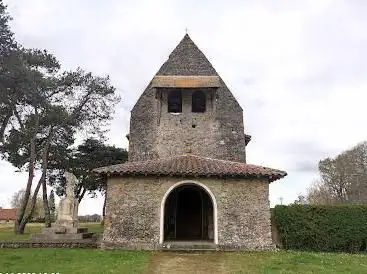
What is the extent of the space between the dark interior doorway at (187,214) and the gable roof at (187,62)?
765 cm

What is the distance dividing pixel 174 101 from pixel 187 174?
7111 mm

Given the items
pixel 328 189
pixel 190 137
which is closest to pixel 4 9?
pixel 190 137

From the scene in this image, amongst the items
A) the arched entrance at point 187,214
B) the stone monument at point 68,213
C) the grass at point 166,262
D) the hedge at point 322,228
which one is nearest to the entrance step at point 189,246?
the grass at point 166,262

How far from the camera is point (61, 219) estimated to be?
68.2 ft

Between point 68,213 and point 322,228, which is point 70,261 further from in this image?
point 322,228

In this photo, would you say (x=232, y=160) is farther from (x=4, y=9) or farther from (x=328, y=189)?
(x=328, y=189)

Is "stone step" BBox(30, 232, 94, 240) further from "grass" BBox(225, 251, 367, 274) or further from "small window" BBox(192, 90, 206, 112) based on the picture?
"small window" BBox(192, 90, 206, 112)

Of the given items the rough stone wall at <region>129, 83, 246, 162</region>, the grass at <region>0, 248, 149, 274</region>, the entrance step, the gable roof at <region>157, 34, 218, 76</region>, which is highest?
the gable roof at <region>157, 34, 218, 76</region>

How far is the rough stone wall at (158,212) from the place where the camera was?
17969 mm

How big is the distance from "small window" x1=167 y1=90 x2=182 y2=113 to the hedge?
8.57 meters

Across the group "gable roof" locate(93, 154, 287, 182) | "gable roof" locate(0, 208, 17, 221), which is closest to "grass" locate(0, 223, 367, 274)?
"gable roof" locate(93, 154, 287, 182)

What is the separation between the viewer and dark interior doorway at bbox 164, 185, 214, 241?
2131 centimetres

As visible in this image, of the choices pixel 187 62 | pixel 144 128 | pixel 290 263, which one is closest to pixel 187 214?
pixel 144 128

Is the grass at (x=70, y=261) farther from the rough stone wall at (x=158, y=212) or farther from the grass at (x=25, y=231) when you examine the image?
the grass at (x=25, y=231)
